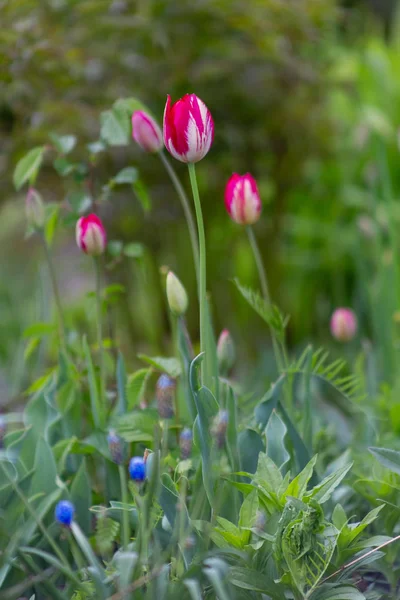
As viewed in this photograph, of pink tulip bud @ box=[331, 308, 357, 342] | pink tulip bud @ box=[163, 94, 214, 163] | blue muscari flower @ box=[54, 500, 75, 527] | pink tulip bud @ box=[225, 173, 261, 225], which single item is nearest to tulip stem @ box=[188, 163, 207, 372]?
pink tulip bud @ box=[163, 94, 214, 163]

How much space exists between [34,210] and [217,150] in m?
1.20

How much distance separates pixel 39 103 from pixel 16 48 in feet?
0.66

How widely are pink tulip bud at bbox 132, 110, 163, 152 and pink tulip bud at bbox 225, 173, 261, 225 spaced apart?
15 centimetres

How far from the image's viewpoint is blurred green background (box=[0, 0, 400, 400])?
5.47ft

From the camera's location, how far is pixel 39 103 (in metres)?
1.64

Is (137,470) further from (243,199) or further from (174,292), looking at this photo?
(243,199)

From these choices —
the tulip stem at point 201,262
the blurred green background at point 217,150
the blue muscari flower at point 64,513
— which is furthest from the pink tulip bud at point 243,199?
the blue muscari flower at point 64,513

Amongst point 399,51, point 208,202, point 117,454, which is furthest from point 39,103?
point 399,51

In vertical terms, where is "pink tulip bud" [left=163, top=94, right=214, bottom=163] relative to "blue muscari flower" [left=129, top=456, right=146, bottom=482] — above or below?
above

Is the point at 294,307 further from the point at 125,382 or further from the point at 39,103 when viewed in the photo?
the point at 125,382

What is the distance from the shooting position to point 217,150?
7.43ft

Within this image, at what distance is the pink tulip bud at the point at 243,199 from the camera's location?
1.06 metres

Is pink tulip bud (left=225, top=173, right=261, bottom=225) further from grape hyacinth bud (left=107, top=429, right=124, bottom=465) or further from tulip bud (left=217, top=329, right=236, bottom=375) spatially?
grape hyacinth bud (left=107, top=429, right=124, bottom=465)

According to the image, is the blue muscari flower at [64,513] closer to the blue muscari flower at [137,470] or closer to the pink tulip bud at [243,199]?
the blue muscari flower at [137,470]
